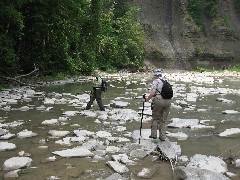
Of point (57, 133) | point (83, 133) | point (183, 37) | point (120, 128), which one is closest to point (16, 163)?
point (57, 133)

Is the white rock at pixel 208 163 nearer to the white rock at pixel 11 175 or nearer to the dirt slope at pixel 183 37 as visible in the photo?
the white rock at pixel 11 175

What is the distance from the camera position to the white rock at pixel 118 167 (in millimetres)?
6801

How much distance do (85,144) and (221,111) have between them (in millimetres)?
8397

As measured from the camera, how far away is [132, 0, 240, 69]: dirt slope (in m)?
67.1

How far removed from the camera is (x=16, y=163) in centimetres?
698

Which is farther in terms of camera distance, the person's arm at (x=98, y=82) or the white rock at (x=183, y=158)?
the person's arm at (x=98, y=82)

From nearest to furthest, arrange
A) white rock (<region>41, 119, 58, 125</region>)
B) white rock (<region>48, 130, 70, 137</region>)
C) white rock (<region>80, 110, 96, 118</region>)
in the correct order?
white rock (<region>48, 130, 70, 137</region>), white rock (<region>41, 119, 58, 125</region>), white rock (<region>80, 110, 96, 118</region>)

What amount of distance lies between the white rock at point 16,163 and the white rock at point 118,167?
1.85 metres

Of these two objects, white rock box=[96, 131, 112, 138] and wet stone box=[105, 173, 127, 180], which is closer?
wet stone box=[105, 173, 127, 180]

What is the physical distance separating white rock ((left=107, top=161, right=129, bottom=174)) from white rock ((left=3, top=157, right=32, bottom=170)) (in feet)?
6.06

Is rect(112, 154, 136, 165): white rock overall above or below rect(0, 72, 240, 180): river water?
above

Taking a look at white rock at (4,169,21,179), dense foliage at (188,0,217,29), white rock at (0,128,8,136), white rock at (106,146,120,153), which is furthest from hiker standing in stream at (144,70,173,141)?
dense foliage at (188,0,217,29)

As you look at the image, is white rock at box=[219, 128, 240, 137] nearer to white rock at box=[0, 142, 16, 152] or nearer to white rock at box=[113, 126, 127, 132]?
white rock at box=[113, 126, 127, 132]

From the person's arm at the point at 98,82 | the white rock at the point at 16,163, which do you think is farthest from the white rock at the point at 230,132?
the white rock at the point at 16,163
